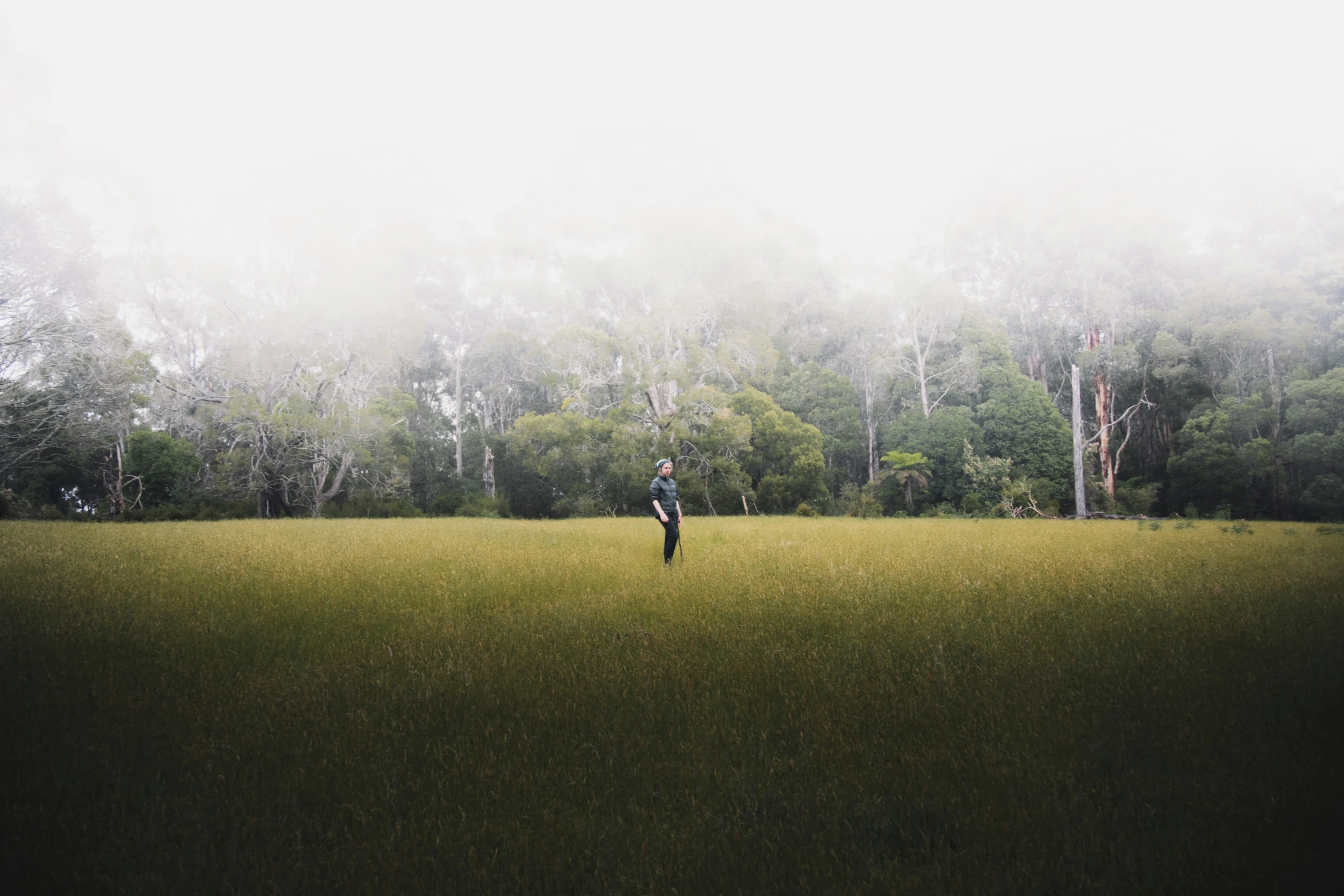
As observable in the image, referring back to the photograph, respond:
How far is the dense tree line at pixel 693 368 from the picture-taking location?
20.5 meters

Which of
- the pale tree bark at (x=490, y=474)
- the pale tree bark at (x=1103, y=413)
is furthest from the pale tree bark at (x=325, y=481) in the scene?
the pale tree bark at (x=1103, y=413)

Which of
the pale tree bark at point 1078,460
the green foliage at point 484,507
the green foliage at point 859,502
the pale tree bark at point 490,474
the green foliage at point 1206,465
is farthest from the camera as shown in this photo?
the pale tree bark at point 490,474

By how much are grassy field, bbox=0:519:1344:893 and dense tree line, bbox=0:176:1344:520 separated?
1884cm

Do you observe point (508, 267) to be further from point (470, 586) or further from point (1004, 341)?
point (470, 586)

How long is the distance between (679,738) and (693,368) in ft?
86.5

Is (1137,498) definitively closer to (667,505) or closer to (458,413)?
(667,505)

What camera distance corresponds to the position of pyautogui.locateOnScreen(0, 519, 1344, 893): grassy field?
218 centimetres

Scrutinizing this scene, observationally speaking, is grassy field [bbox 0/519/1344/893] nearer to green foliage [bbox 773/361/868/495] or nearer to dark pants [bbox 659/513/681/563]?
dark pants [bbox 659/513/681/563]

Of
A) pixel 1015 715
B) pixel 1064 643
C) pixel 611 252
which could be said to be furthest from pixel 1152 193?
pixel 1015 715

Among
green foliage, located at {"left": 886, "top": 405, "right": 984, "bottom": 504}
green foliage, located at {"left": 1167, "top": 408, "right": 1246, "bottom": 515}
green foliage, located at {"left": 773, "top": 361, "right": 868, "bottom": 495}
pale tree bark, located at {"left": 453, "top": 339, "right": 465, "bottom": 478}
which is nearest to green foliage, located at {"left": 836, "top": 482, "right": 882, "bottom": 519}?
green foliage, located at {"left": 773, "top": 361, "right": 868, "bottom": 495}

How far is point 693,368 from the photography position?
2888 cm

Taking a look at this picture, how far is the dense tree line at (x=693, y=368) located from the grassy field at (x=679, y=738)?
18840mm

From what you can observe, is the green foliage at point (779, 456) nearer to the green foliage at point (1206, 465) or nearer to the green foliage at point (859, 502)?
the green foliage at point (859, 502)

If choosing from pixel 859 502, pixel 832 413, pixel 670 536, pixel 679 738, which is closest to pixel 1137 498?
pixel 859 502
